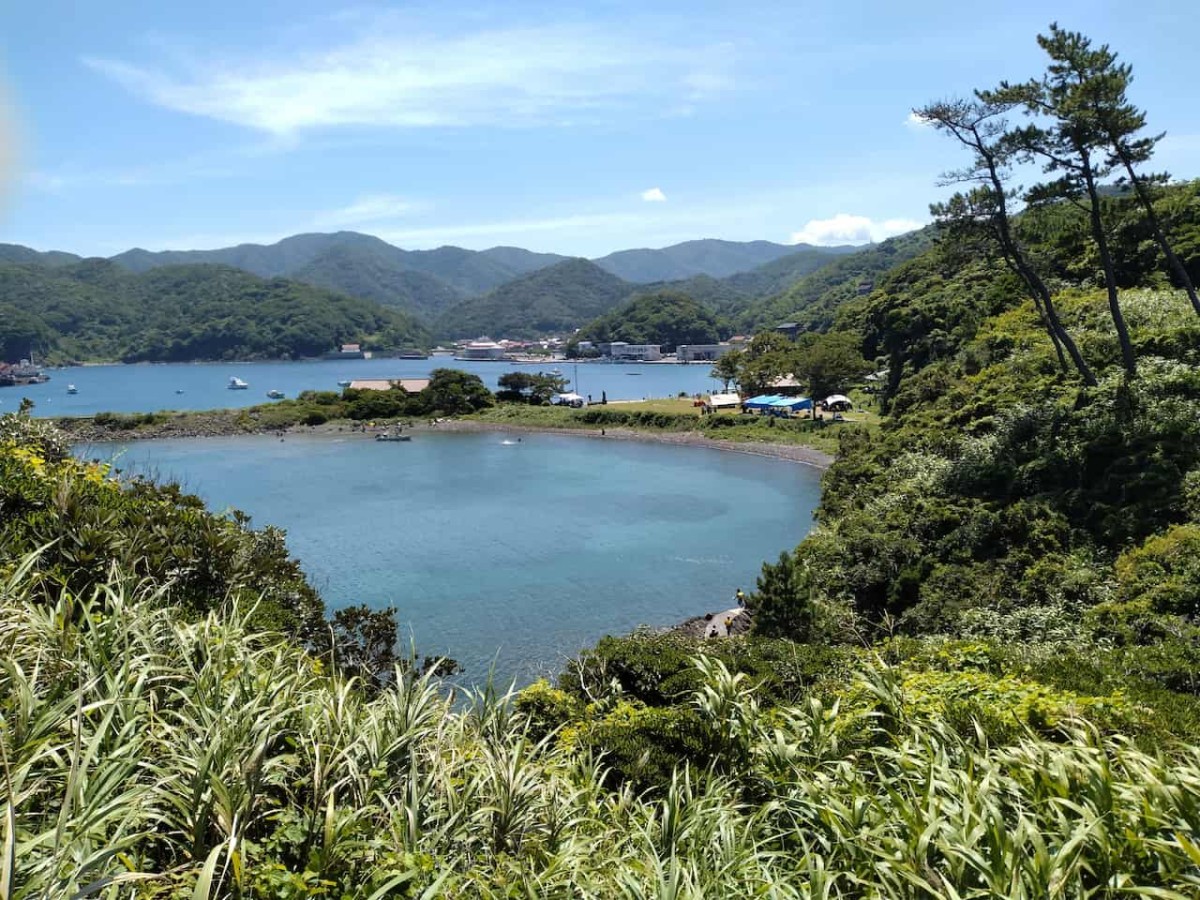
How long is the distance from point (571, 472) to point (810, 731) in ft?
101

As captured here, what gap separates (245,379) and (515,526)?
260 ft

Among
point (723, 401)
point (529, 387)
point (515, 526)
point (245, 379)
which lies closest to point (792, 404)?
point (723, 401)

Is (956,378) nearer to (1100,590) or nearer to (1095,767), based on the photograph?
(1100,590)

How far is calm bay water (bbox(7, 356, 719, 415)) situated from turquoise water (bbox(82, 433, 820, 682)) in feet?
88.4

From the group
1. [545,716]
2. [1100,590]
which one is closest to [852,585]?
[1100,590]

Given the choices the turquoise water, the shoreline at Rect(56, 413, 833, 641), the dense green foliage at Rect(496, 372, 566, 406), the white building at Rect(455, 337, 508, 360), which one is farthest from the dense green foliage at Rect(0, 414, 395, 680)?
the white building at Rect(455, 337, 508, 360)

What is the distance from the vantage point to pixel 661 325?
4564 inches

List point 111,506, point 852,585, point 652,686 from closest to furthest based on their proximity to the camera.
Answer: point 111,506 → point 652,686 → point 852,585

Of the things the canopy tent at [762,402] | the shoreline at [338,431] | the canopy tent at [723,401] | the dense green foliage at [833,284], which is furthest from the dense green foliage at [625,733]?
the dense green foliage at [833,284]

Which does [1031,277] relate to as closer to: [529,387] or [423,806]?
[423,806]

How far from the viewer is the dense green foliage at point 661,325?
115000mm

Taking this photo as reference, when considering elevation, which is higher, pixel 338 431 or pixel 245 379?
pixel 245 379

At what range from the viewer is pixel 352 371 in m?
103

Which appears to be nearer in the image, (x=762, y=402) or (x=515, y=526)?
(x=515, y=526)
